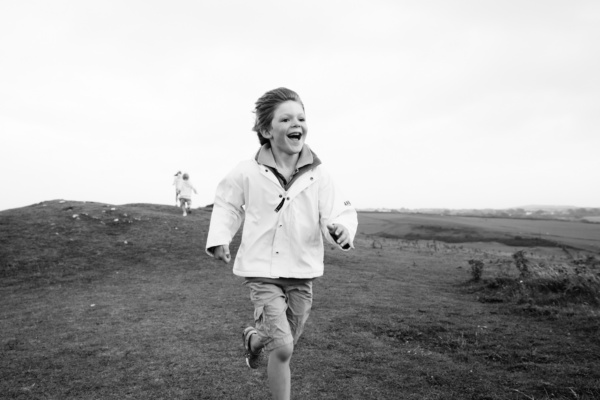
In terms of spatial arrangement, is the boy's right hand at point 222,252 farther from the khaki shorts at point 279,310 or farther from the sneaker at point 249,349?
the sneaker at point 249,349

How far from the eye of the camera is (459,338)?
5660mm

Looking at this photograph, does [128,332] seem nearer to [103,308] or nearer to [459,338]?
[103,308]

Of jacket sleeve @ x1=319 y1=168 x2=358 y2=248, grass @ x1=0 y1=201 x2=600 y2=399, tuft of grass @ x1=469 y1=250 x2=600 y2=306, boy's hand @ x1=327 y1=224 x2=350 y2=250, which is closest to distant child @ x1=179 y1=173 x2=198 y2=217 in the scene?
grass @ x1=0 y1=201 x2=600 y2=399

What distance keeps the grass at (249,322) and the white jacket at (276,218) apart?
56.8 inches

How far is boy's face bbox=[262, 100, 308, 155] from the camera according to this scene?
3.59m

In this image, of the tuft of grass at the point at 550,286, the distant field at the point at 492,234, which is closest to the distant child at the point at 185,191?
the distant field at the point at 492,234

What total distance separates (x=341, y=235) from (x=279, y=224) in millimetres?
552

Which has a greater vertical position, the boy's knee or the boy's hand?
the boy's hand

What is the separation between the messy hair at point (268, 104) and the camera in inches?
147

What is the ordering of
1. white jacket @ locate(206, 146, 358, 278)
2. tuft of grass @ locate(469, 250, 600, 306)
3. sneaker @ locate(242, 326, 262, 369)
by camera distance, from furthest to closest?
tuft of grass @ locate(469, 250, 600, 306) → sneaker @ locate(242, 326, 262, 369) → white jacket @ locate(206, 146, 358, 278)

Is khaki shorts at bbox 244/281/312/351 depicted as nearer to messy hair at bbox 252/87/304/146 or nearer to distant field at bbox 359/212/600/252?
messy hair at bbox 252/87/304/146

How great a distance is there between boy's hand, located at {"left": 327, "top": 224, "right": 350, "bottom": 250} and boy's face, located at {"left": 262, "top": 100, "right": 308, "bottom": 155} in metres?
0.79

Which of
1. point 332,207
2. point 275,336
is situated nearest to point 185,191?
point 332,207

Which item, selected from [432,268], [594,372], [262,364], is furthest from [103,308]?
[432,268]
